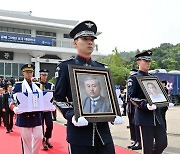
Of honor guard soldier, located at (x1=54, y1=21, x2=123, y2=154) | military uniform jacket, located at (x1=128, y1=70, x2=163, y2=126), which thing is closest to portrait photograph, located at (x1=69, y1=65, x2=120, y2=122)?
honor guard soldier, located at (x1=54, y1=21, x2=123, y2=154)

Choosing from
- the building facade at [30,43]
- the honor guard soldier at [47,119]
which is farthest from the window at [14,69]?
the honor guard soldier at [47,119]

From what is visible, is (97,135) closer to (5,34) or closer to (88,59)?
(88,59)

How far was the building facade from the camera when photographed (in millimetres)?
28734

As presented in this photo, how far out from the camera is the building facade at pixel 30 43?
28.7m

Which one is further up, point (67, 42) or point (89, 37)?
point (67, 42)

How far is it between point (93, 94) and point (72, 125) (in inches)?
13.8

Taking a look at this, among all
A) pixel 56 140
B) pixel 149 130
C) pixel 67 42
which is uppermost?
pixel 67 42

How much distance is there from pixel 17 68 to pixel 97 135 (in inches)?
1129

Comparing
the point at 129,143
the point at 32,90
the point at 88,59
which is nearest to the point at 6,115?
the point at 129,143

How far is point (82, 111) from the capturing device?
254 cm

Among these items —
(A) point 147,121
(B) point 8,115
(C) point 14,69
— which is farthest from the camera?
(C) point 14,69

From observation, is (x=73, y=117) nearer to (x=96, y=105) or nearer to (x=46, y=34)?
(x=96, y=105)

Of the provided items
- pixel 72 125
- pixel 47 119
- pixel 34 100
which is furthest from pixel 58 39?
pixel 72 125

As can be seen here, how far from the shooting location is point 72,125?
2756 millimetres
